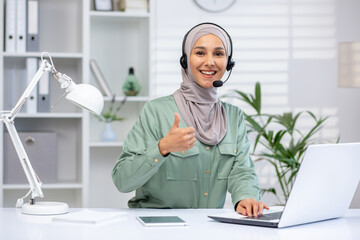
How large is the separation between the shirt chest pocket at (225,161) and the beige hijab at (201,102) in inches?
1.6

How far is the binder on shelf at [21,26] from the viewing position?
10.5ft

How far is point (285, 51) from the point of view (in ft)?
12.4

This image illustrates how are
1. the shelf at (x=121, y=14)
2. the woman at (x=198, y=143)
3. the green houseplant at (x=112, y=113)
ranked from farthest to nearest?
1. the green houseplant at (x=112, y=113)
2. the shelf at (x=121, y=14)
3. the woman at (x=198, y=143)

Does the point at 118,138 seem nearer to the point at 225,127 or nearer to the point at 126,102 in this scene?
the point at 126,102

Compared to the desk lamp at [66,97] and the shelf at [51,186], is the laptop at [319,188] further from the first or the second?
the shelf at [51,186]

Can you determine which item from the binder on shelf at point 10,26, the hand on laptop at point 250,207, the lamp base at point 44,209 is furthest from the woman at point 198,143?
the binder on shelf at point 10,26

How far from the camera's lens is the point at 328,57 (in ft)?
12.6

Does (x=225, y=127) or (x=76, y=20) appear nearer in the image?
(x=225, y=127)

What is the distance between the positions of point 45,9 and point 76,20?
0.69 ft

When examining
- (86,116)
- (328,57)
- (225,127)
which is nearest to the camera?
(225,127)

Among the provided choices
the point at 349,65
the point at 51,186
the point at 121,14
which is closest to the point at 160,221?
the point at 51,186

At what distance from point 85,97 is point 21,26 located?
1.75 meters

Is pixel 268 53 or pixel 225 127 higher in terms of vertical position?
pixel 268 53

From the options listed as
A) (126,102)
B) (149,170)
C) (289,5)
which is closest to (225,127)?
(149,170)
